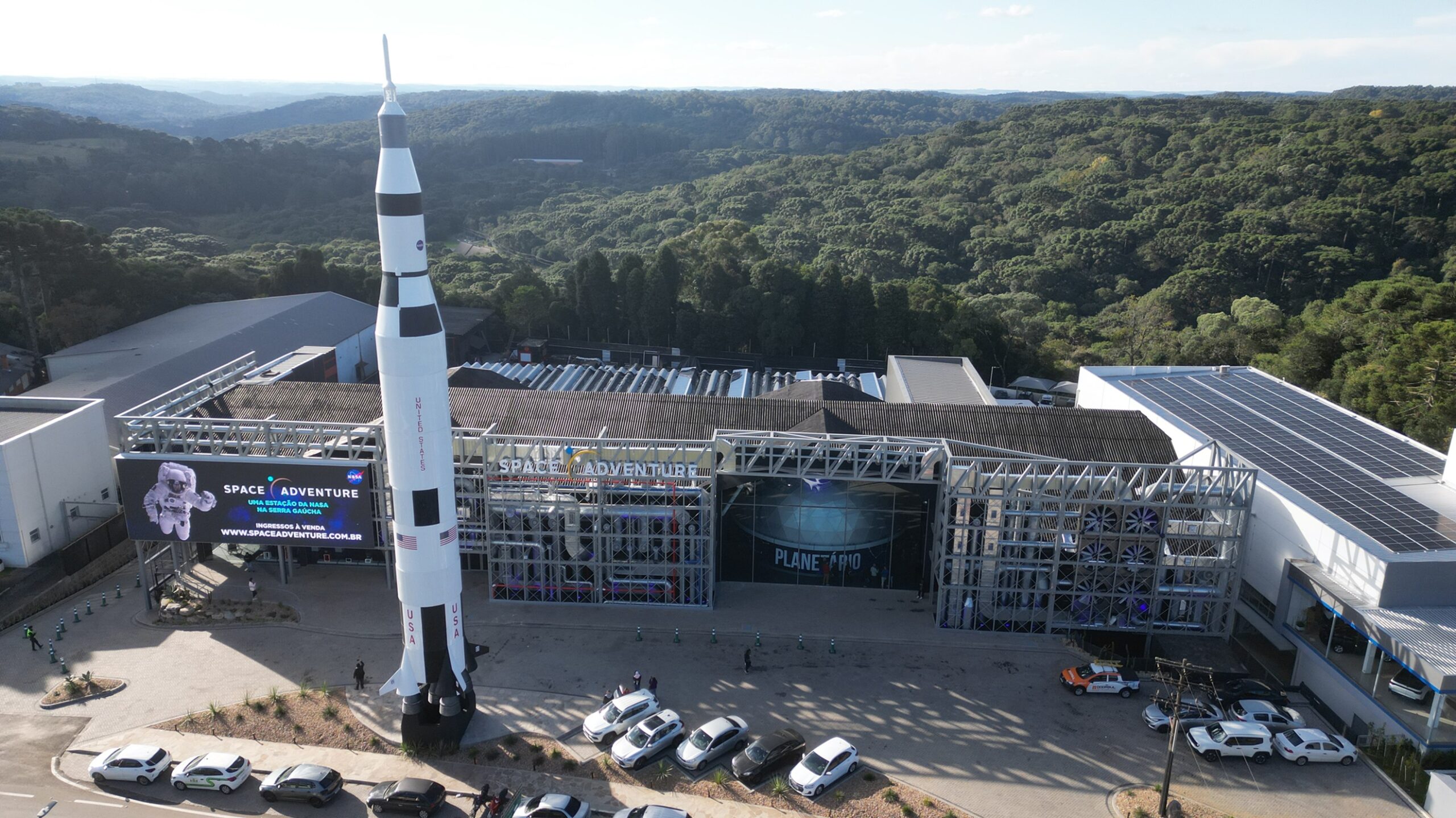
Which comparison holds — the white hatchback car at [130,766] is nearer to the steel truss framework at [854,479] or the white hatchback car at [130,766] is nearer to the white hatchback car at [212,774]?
the white hatchback car at [212,774]

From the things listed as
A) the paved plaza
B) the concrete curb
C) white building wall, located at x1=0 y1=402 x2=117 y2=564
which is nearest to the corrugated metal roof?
white building wall, located at x1=0 y1=402 x2=117 y2=564

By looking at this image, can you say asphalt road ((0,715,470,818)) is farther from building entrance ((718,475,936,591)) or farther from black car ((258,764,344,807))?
building entrance ((718,475,936,591))

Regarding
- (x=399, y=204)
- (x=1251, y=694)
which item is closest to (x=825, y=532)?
(x=1251, y=694)

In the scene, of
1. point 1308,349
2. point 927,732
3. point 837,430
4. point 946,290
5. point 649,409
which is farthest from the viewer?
point 946,290

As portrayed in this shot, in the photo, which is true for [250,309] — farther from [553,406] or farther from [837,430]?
[837,430]

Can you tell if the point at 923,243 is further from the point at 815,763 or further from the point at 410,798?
the point at 410,798

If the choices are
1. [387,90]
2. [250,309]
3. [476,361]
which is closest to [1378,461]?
[387,90]
